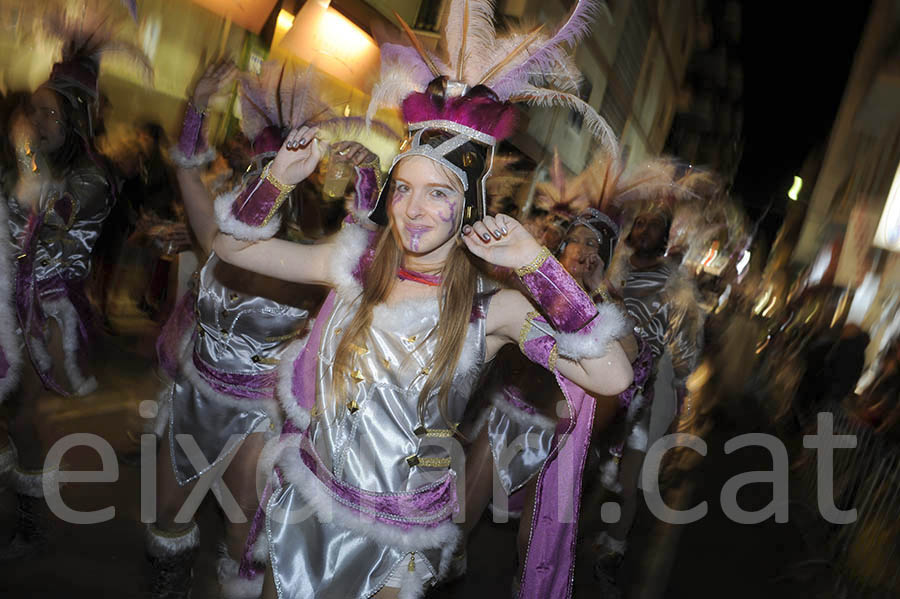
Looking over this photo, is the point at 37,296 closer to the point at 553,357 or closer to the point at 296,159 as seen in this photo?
the point at 296,159

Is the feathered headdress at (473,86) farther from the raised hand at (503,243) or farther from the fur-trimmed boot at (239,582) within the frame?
the fur-trimmed boot at (239,582)

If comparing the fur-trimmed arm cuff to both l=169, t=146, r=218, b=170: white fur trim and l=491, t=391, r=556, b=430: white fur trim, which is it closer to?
l=169, t=146, r=218, b=170: white fur trim

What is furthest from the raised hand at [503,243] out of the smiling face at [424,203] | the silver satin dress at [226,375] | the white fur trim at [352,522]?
A: the silver satin dress at [226,375]

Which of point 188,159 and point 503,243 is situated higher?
point 503,243

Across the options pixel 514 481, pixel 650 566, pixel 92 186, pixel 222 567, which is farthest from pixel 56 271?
pixel 650 566

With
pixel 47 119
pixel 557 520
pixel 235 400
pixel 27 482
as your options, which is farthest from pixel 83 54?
pixel 557 520

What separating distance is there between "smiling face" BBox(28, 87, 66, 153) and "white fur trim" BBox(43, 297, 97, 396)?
0.84 metres

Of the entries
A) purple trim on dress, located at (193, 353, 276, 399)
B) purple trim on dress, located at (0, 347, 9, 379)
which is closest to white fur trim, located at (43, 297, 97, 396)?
purple trim on dress, located at (0, 347, 9, 379)

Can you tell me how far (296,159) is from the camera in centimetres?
240

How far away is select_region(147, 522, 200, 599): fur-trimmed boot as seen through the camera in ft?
11.3

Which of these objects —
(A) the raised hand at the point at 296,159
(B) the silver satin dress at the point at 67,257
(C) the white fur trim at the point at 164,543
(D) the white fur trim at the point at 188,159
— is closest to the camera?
(A) the raised hand at the point at 296,159

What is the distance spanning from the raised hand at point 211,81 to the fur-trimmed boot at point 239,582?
192 cm

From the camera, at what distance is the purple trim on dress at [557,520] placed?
8.70 ft

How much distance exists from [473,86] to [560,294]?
0.78 m
